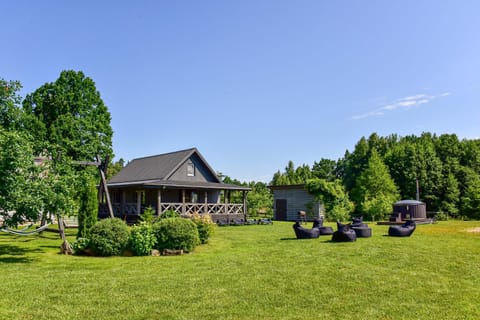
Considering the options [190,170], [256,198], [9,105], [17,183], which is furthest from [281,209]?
[17,183]

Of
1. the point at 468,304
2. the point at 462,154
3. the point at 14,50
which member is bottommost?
the point at 468,304

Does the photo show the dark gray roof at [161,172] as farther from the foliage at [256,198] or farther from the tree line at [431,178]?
the tree line at [431,178]

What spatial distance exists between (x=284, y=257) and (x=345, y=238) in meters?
4.12

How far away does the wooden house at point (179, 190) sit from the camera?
2481 cm

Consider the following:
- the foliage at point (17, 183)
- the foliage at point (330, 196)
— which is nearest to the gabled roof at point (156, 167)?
the foliage at point (330, 196)

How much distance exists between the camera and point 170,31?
49.2ft

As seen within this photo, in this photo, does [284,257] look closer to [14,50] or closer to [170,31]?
[170,31]

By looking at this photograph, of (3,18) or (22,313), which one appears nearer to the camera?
(22,313)

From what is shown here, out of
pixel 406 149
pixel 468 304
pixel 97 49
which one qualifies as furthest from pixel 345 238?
pixel 406 149

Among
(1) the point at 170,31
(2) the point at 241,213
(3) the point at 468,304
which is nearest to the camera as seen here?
(3) the point at 468,304

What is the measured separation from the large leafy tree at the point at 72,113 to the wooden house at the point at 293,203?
1552 cm

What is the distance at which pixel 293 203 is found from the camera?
32031 mm

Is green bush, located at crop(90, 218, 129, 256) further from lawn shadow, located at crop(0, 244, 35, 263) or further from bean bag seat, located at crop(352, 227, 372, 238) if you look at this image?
bean bag seat, located at crop(352, 227, 372, 238)

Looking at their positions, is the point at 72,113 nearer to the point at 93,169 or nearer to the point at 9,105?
the point at 93,169
